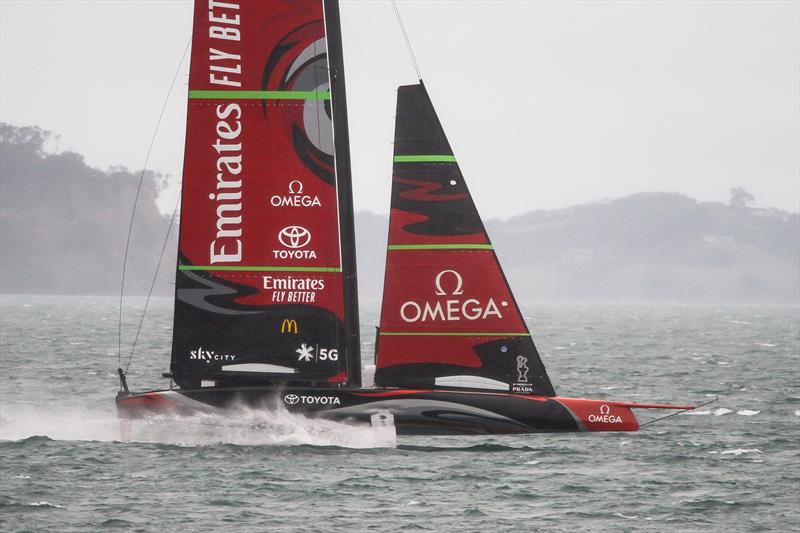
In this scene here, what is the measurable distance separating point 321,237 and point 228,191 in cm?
158

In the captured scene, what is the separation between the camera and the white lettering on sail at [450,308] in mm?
18391

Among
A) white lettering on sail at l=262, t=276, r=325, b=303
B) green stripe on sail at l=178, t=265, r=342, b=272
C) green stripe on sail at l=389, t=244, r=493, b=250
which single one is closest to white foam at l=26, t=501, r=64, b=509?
green stripe on sail at l=178, t=265, r=342, b=272

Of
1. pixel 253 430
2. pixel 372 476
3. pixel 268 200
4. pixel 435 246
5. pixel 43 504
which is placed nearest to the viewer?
pixel 43 504

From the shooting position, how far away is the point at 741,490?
59.8ft

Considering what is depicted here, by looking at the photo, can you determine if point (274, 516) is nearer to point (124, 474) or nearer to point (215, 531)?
point (215, 531)

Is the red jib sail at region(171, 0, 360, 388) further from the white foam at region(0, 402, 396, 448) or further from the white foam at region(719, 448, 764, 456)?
the white foam at region(719, 448, 764, 456)

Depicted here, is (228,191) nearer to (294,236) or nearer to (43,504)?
(294,236)

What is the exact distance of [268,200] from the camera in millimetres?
18438

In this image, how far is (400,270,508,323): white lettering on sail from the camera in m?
18.4

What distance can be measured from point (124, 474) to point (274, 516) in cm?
332

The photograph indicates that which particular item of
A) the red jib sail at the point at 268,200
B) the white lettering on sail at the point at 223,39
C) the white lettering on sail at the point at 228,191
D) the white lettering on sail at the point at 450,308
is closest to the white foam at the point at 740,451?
the white lettering on sail at the point at 450,308

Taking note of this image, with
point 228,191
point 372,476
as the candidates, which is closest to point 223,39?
point 228,191

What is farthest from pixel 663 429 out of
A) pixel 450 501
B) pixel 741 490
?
→ pixel 450 501

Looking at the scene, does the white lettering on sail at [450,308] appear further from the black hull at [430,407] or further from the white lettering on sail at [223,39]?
the white lettering on sail at [223,39]
